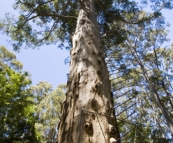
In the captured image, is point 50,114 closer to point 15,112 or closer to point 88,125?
point 15,112

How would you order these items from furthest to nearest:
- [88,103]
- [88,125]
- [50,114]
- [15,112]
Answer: [50,114] → [15,112] → [88,103] → [88,125]

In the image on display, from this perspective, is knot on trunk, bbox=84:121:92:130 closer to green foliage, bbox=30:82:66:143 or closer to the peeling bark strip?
the peeling bark strip

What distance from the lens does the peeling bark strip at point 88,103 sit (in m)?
1.36

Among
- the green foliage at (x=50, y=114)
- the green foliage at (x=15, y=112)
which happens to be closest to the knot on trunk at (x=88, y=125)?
the green foliage at (x=15, y=112)

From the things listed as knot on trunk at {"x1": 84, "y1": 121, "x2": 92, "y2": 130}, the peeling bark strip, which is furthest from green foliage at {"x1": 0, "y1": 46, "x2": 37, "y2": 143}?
knot on trunk at {"x1": 84, "y1": 121, "x2": 92, "y2": 130}

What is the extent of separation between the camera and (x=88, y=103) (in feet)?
5.20

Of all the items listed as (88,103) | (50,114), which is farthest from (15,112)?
(50,114)

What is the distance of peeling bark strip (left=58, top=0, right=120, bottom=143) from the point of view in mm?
1360

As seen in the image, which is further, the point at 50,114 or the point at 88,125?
the point at 50,114

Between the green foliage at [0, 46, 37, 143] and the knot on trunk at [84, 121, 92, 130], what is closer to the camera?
the knot on trunk at [84, 121, 92, 130]

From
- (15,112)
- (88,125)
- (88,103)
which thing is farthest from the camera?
(15,112)

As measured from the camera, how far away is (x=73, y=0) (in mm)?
8508

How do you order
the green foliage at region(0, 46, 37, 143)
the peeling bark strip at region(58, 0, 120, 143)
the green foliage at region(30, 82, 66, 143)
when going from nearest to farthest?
the peeling bark strip at region(58, 0, 120, 143), the green foliage at region(0, 46, 37, 143), the green foliage at region(30, 82, 66, 143)

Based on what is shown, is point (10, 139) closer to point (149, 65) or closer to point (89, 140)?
point (89, 140)
